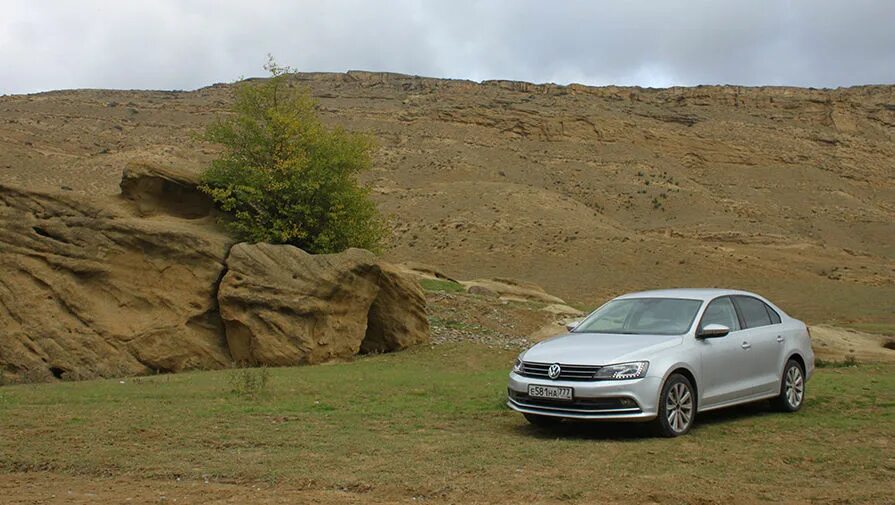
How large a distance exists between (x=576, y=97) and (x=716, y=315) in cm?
8540

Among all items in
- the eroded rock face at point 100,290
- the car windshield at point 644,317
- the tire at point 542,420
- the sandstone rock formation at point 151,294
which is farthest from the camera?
the sandstone rock formation at point 151,294

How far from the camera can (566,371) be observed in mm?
8320

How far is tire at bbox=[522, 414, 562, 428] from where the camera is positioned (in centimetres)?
872

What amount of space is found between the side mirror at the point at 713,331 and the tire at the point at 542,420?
1.77 m

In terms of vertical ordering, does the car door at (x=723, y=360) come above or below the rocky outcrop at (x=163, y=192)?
below

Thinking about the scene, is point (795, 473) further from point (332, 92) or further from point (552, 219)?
point (332, 92)

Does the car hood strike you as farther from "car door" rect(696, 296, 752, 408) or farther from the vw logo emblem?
"car door" rect(696, 296, 752, 408)

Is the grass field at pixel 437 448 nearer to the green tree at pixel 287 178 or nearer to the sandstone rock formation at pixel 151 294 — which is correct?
the sandstone rock formation at pixel 151 294

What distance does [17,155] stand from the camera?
5538 centimetres

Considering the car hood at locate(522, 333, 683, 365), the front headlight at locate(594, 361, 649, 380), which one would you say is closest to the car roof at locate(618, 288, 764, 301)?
the car hood at locate(522, 333, 683, 365)

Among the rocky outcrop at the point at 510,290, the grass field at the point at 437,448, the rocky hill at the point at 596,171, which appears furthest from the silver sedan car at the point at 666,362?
the rocky hill at the point at 596,171

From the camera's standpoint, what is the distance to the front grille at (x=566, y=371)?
8.20 metres

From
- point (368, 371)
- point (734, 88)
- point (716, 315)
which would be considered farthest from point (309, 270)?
point (734, 88)

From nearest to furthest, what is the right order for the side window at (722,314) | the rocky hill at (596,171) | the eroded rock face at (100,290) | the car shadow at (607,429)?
the car shadow at (607,429) < the side window at (722,314) < the eroded rock face at (100,290) < the rocky hill at (596,171)
